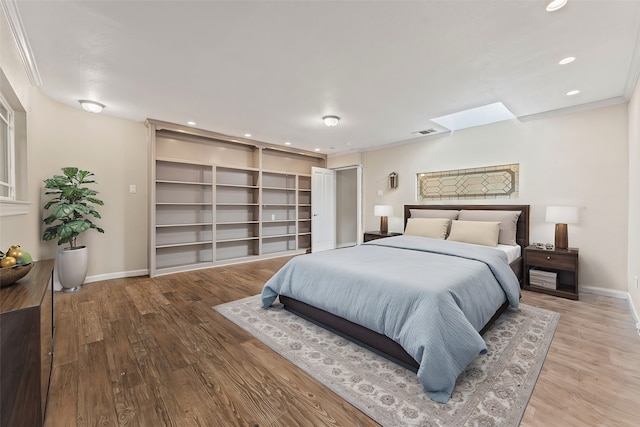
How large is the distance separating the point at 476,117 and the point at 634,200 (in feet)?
6.92

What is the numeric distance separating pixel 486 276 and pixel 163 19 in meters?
3.27

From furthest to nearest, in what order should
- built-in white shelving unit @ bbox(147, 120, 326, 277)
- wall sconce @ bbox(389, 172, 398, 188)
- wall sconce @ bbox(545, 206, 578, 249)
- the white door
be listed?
1. the white door
2. wall sconce @ bbox(389, 172, 398, 188)
3. built-in white shelving unit @ bbox(147, 120, 326, 277)
4. wall sconce @ bbox(545, 206, 578, 249)

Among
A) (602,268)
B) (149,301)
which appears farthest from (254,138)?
(602,268)

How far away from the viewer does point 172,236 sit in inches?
180

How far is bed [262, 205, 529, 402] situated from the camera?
65.3 inches

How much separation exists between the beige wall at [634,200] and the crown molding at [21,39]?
518 cm

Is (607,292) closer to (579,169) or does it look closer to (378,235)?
(579,169)

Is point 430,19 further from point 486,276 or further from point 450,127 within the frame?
point 450,127

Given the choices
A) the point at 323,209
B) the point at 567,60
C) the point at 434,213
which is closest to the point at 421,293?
the point at 567,60

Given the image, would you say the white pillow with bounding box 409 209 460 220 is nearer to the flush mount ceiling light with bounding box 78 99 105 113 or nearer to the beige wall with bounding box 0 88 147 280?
the beige wall with bounding box 0 88 147 280

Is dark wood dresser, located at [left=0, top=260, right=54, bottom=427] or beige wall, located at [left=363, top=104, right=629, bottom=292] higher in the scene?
beige wall, located at [left=363, top=104, right=629, bottom=292]

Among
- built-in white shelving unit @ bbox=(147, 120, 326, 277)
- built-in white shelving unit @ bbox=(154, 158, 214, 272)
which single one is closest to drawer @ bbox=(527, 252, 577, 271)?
built-in white shelving unit @ bbox=(147, 120, 326, 277)

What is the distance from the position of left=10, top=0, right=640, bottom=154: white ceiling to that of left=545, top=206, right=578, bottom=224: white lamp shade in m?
1.32

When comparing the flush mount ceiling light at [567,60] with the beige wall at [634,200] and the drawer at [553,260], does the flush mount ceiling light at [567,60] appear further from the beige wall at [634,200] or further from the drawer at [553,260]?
the drawer at [553,260]
